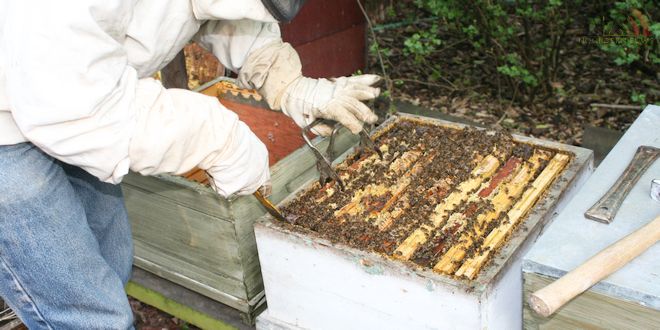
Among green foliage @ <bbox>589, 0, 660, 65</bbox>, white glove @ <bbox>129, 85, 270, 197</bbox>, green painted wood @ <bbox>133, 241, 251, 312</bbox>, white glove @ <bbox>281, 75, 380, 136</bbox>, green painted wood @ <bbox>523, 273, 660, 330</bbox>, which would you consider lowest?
green painted wood @ <bbox>133, 241, 251, 312</bbox>

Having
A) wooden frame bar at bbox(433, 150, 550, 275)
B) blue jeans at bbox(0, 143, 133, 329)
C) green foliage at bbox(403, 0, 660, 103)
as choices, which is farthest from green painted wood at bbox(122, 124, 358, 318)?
green foliage at bbox(403, 0, 660, 103)

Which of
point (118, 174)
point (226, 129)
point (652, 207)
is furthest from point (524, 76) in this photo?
point (118, 174)

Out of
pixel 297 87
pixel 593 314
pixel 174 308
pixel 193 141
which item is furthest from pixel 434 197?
pixel 174 308

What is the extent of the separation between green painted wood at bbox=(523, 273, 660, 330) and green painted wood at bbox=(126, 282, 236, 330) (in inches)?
58.9

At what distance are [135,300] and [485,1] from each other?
288 centimetres

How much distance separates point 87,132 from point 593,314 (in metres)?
1.32

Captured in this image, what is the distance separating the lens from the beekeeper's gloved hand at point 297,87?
93.1 inches

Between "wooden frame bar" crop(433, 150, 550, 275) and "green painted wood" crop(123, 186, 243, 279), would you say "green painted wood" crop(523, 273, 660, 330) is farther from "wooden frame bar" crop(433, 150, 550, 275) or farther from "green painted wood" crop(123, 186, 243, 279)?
"green painted wood" crop(123, 186, 243, 279)

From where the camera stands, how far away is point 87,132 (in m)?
1.66

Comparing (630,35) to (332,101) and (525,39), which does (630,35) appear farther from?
(332,101)

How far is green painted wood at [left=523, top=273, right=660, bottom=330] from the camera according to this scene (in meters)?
1.57

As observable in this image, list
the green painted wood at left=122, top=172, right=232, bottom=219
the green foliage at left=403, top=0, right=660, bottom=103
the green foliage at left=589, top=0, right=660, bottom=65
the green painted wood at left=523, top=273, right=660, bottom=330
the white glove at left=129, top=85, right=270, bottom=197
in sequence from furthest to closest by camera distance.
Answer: the green foliage at left=403, top=0, right=660, bottom=103 < the green foliage at left=589, top=0, right=660, bottom=65 < the green painted wood at left=122, top=172, right=232, bottom=219 < the white glove at left=129, top=85, right=270, bottom=197 < the green painted wood at left=523, top=273, right=660, bottom=330

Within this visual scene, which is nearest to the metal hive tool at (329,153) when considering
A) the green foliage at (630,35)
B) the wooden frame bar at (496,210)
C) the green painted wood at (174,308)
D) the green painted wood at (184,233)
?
the green painted wood at (184,233)

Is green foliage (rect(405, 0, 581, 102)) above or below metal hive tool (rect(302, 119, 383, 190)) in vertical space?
below
